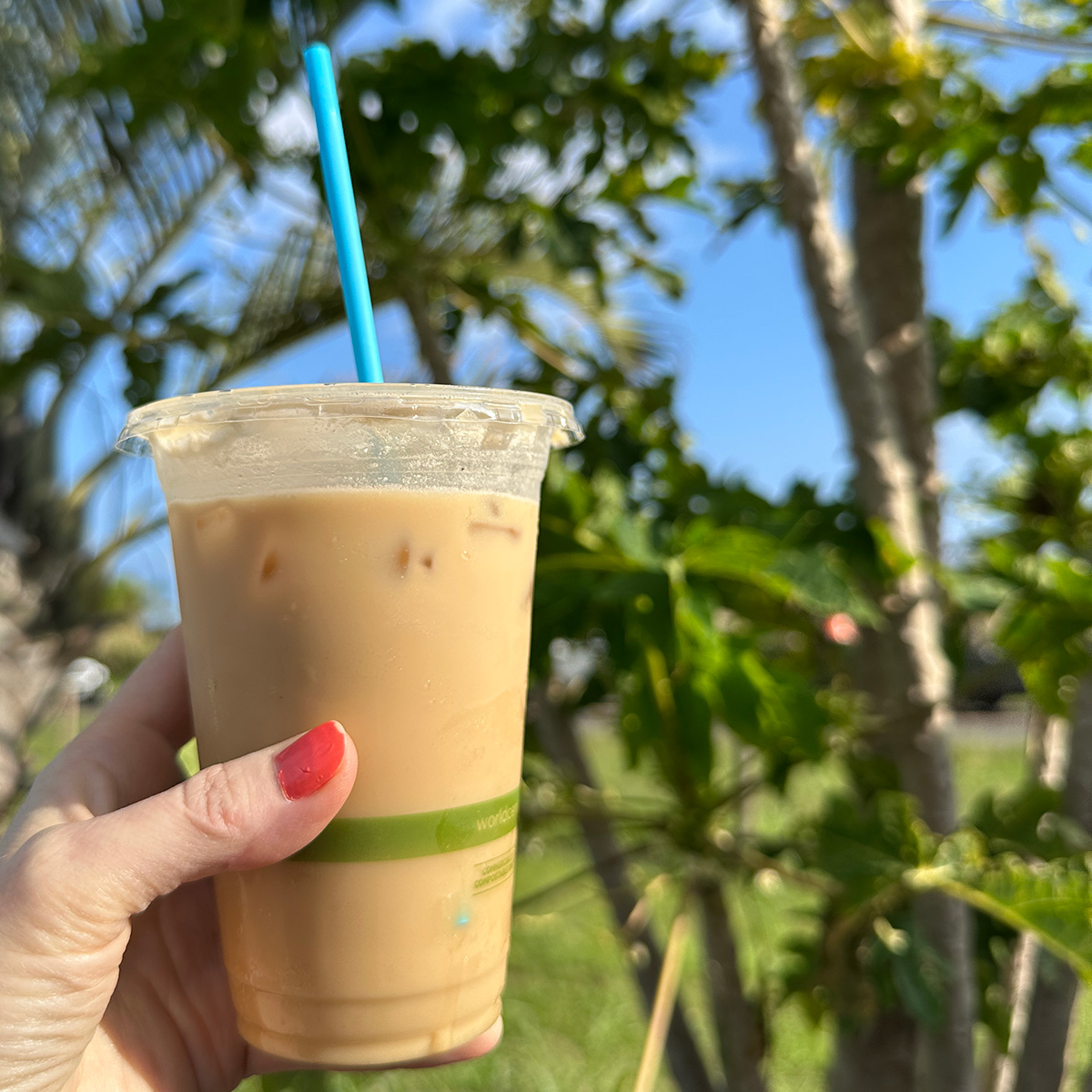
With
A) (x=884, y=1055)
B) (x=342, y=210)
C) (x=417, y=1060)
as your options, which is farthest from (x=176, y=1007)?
(x=884, y=1055)

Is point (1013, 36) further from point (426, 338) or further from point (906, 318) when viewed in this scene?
point (426, 338)

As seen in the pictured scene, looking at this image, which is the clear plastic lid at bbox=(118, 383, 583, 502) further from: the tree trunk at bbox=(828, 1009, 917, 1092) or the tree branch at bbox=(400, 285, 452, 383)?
the tree trunk at bbox=(828, 1009, 917, 1092)

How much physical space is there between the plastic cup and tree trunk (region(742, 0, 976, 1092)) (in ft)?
2.19

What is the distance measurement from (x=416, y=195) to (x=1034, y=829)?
1395mm

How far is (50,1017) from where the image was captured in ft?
2.22

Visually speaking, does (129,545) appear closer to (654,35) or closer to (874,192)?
(654,35)

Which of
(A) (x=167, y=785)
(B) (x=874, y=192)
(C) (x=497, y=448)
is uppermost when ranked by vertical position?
(B) (x=874, y=192)

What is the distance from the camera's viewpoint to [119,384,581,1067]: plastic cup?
680mm

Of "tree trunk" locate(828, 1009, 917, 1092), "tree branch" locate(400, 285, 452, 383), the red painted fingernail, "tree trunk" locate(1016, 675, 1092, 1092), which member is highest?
"tree branch" locate(400, 285, 452, 383)

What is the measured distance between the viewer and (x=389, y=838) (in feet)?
2.29

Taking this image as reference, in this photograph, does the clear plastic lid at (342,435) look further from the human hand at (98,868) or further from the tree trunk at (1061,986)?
the tree trunk at (1061,986)

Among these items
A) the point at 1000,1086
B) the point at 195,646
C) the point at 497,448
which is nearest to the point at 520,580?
the point at 497,448

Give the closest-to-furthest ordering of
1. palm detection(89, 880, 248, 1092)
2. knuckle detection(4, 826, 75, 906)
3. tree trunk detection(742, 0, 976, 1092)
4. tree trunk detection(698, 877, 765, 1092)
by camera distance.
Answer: knuckle detection(4, 826, 75, 906) → palm detection(89, 880, 248, 1092) → tree trunk detection(742, 0, 976, 1092) → tree trunk detection(698, 877, 765, 1092)

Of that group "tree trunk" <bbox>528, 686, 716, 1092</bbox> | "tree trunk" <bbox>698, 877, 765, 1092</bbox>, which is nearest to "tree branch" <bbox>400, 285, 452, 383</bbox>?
"tree trunk" <bbox>528, 686, 716, 1092</bbox>
